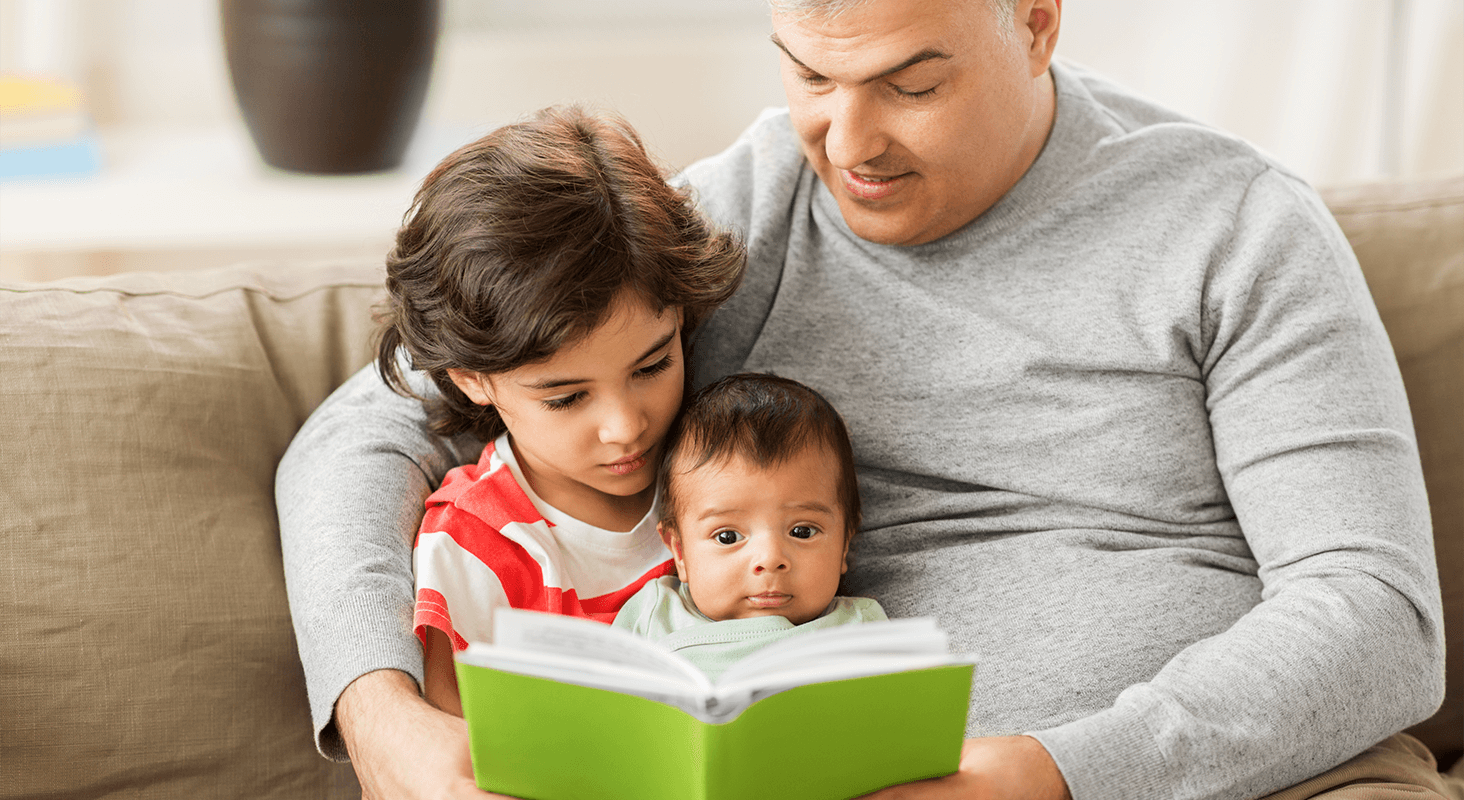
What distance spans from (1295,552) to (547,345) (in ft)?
2.73

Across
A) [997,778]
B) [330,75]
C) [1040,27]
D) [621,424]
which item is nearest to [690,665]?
[997,778]

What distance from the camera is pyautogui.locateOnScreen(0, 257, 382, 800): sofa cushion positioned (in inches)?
52.6

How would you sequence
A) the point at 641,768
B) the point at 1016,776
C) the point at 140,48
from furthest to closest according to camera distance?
the point at 140,48, the point at 1016,776, the point at 641,768

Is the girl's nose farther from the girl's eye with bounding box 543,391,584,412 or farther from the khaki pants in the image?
the khaki pants

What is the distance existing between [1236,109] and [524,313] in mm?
2221

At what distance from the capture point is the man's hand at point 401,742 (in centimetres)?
111

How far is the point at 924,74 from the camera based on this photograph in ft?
4.58

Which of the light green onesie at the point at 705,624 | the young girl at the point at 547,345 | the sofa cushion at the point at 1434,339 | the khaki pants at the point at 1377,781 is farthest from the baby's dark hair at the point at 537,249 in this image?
the sofa cushion at the point at 1434,339

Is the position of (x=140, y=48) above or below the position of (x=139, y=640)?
above

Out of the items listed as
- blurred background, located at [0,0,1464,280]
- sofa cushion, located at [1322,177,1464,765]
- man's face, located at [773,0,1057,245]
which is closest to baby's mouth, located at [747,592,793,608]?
man's face, located at [773,0,1057,245]

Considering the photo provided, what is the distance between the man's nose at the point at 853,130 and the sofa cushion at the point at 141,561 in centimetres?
78

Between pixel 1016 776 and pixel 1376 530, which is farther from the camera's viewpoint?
pixel 1376 530

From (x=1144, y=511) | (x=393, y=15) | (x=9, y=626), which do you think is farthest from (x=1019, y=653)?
(x=393, y=15)

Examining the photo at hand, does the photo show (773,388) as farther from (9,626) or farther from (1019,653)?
(9,626)
